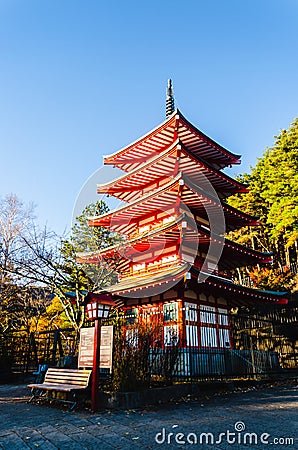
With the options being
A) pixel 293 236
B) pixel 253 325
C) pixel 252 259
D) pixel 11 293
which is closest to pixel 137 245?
pixel 252 259

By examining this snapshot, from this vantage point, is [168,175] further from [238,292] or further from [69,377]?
[69,377]

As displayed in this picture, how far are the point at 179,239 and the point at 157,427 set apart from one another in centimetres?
964

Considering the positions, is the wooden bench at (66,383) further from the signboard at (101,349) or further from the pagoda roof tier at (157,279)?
the pagoda roof tier at (157,279)

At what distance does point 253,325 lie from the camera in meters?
20.2

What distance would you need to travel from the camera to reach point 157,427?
613 centimetres

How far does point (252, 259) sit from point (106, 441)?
13.9 meters

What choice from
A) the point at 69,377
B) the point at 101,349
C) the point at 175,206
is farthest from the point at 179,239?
the point at 69,377

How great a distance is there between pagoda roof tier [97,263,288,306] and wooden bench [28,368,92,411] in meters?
5.10

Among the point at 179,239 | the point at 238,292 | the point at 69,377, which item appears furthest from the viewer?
the point at 179,239

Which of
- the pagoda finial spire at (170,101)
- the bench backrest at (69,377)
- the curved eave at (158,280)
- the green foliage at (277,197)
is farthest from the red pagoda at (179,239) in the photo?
the green foliage at (277,197)

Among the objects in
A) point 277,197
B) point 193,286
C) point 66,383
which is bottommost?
point 66,383

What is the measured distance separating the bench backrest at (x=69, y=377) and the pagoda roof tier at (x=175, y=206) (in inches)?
338

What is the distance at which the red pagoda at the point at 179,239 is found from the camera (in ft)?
46.0

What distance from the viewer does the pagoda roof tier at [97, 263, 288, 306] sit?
507 inches
